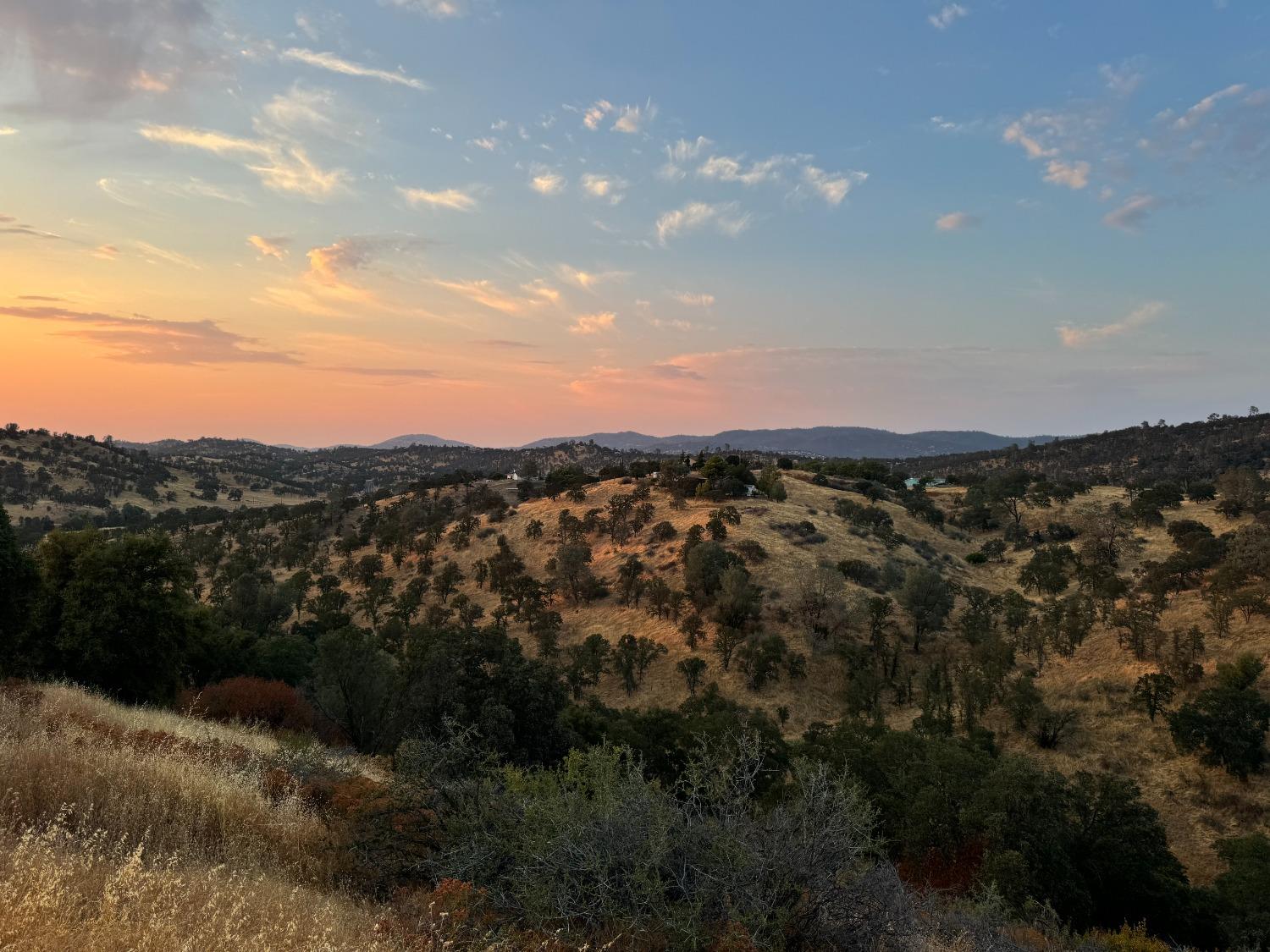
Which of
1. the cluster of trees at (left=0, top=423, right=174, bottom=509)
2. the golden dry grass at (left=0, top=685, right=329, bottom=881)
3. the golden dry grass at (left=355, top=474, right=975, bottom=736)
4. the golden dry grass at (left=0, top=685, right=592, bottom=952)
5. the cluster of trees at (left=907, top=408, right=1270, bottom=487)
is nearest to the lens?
the golden dry grass at (left=0, top=685, right=592, bottom=952)

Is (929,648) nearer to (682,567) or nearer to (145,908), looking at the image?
(682,567)

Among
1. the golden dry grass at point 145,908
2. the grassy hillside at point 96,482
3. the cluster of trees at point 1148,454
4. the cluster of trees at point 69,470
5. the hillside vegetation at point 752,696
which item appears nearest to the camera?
the golden dry grass at point 145,908

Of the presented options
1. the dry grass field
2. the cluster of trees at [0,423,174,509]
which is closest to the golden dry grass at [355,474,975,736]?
the dry grass field

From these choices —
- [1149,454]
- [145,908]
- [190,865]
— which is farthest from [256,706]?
[1149,454]

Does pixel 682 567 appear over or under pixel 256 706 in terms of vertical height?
over

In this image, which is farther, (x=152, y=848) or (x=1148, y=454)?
(x=1148, y=454)

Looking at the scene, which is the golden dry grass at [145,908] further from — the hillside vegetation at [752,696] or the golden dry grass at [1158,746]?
the golden dry grass at [1158,746]

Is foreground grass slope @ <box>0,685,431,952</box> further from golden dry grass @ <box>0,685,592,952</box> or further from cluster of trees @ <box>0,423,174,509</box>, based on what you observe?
cluster of trees @ <box>0,423,174,509</box>

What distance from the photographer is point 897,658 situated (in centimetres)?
4003

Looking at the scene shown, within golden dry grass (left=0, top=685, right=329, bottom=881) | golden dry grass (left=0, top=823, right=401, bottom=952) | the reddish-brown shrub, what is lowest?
the reddish-brown shrub

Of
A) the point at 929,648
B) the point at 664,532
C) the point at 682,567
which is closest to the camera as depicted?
the point at 929,648

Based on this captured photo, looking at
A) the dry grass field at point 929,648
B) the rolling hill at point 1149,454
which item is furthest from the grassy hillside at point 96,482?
the rolling hill at point 1149,454

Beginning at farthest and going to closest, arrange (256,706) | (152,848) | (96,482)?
(96,482) < (256,706) < (152,848)

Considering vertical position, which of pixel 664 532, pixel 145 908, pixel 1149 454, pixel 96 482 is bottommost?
pixel 96 482
